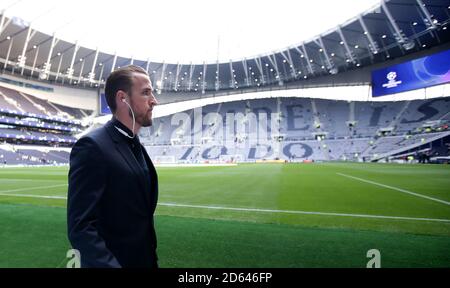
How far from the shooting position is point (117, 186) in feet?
4.92

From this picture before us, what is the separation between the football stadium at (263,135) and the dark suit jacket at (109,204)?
12 cm

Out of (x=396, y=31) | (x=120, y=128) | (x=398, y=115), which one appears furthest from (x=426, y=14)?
(x=120, y=128)

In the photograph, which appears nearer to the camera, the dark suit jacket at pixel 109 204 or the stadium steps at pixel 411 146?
the dark suit jacket at pixel 109 204

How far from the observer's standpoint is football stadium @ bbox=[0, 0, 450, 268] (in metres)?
4.09

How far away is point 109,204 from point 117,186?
106mm

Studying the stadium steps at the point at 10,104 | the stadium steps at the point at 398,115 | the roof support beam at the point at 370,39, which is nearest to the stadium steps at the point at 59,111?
the stadium steps at the point at 10,104

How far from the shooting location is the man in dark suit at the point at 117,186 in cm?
136

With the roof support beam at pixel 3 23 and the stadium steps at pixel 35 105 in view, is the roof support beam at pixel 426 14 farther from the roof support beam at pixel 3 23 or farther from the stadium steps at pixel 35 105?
the stadium steps at pixel 35 105

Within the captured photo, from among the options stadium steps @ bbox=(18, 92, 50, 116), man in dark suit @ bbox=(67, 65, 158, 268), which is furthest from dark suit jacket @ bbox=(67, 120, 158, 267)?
stadium steps @ bbox=(18, 92, 50, 116)

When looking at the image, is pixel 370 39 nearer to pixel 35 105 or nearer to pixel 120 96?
pixel 120 96

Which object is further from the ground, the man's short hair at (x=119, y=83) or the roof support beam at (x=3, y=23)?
the roof support beam at (x=3, y=23)

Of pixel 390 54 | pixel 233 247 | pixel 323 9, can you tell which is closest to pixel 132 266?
pixel 233 247
